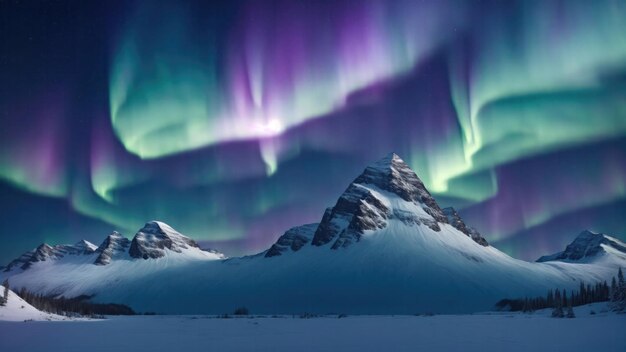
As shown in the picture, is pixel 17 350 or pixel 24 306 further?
pixel 24 306

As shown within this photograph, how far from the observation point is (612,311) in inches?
3880

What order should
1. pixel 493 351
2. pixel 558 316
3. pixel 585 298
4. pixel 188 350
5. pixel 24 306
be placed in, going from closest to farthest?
pixel 493 351 → pixel 188 350 → pixel 558 316 → pixel 24 306 → pixel 585 298

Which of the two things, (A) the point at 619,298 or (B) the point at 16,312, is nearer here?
(B) the point at 16,312

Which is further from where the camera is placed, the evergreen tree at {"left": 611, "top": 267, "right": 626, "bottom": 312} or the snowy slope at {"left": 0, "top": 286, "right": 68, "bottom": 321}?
the evergreen tree at {"left": 611, "top": 267, "right": 626, "bottom": 312}

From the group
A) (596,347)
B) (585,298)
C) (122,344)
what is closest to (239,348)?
(122,344)

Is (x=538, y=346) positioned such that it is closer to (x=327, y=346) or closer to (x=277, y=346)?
(x=327, y=346)

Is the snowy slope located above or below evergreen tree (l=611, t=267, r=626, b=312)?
below

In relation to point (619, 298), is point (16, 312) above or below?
below

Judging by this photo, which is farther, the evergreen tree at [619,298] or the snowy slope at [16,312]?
the evergreen tree at [619,298]

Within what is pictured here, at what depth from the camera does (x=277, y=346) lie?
39844 millimetres

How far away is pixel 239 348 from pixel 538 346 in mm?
23075

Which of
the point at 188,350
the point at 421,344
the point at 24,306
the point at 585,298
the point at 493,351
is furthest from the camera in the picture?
the point at 585,298

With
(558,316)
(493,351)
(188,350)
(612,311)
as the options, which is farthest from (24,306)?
(612,311)

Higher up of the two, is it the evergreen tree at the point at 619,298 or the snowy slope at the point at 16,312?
the evergreen tree at the point at 619,298
